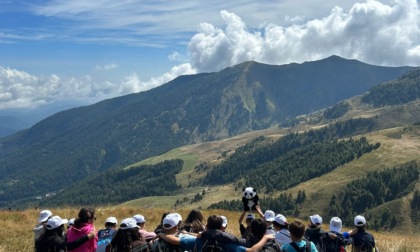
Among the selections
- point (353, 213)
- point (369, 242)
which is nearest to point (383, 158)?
point (353, 213)

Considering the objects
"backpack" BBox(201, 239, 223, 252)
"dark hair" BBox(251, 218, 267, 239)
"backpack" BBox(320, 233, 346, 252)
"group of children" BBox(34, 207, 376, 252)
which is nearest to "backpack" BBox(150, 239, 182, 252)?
"group of children" BBox(34, 207, 376, 252)

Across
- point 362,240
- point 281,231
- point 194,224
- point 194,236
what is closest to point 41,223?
point 194,224

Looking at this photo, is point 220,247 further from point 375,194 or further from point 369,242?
point 375,194

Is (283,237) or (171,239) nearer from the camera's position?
(171,239)

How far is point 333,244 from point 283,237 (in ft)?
7.06

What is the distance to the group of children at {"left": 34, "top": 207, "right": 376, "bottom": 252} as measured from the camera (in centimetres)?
846

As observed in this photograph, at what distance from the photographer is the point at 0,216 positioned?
63.4ft

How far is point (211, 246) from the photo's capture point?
8.41 m

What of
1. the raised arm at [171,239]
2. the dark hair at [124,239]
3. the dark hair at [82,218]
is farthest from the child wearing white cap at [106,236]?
the raised arm at [171,239]

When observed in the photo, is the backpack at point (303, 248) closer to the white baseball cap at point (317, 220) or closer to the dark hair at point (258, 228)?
the dark hair at point (258, 228)

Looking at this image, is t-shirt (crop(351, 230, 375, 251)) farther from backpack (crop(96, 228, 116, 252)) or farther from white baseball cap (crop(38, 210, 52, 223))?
white baseball cap (crop(38, 210, 52, 223))

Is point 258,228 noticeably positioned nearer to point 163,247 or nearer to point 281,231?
point 281,231

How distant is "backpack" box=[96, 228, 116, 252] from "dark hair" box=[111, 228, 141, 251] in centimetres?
110

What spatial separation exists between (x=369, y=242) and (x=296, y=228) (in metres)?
4.22
